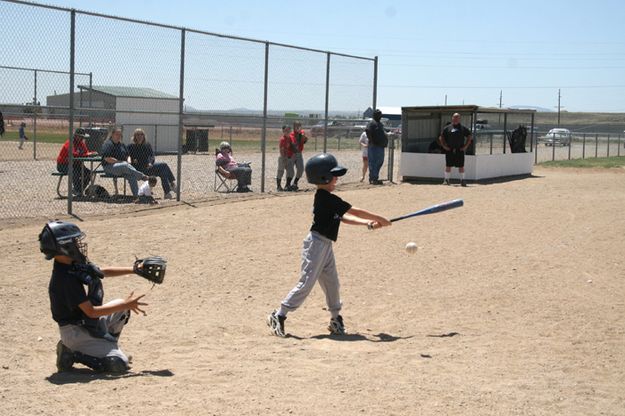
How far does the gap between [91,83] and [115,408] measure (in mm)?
10978

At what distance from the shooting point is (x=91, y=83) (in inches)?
607

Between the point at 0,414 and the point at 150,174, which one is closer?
the point at 0,414

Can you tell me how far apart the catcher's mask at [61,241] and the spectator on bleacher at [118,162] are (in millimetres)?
9313

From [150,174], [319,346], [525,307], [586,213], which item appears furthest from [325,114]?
[319,346]

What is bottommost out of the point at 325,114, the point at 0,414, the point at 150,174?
the point at 0,414

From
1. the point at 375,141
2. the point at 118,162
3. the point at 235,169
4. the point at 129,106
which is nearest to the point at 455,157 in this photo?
the point at 375,141

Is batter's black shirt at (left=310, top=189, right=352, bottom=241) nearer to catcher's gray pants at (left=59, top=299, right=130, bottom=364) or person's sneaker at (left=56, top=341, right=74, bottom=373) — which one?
catcher's gray pants at (left=59, top=299, right=130, bottom=364)

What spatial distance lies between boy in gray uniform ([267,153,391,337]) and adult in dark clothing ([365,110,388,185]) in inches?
516

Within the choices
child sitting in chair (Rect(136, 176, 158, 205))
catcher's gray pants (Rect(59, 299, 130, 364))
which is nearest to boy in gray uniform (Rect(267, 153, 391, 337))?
catcher's gray pants (Rect(59, 299, 130, 364))

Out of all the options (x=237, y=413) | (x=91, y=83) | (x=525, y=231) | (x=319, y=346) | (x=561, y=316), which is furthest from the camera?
(x=91, y=83)

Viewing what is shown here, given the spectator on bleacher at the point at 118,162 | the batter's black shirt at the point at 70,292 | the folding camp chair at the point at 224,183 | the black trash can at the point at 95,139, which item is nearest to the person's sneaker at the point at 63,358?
the batter's black shirt at the point at 70,292

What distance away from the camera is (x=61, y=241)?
6273 millimetres

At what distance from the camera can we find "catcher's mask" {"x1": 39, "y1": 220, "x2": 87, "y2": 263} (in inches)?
247

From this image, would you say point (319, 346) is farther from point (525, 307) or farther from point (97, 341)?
point (525, 307)
